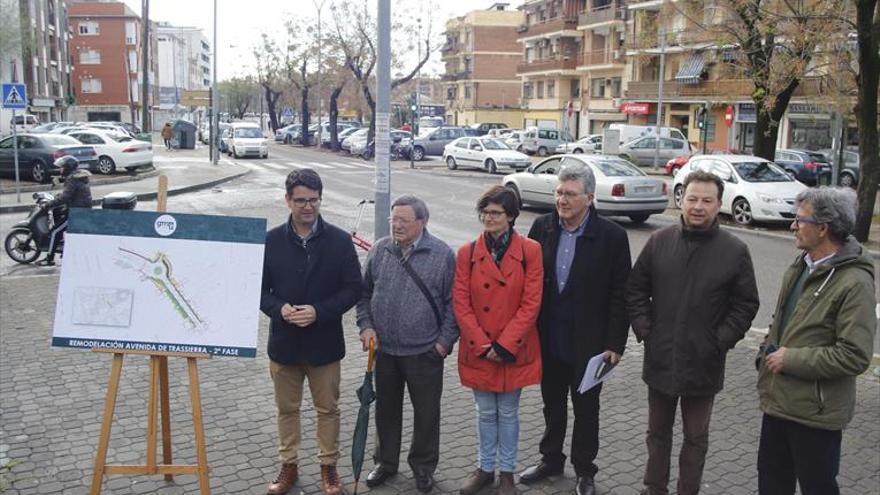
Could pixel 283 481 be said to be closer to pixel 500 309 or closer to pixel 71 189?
pixel 500 309

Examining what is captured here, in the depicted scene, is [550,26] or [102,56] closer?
[550,26]

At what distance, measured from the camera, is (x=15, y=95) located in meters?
17.8

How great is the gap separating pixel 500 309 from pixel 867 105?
12.1 meters

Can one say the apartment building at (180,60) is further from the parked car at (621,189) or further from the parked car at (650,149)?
the parked car at (621,189)

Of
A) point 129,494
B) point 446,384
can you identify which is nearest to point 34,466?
point 129,494

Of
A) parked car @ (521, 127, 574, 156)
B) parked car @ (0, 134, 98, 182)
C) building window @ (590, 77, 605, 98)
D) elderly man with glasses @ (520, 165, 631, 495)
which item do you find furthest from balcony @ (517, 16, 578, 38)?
elderly man with glasses @ (520, 165, 631, 495)

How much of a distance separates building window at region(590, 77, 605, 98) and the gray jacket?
193 feet

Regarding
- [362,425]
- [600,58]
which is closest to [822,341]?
[362,425]

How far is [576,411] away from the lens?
450cm

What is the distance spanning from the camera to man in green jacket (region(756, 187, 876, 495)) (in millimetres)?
3359

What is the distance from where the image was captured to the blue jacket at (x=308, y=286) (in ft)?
14.1

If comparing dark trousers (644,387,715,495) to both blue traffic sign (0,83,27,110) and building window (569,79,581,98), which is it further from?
building window (569,79,581,98)

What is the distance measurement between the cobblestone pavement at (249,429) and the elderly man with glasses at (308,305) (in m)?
0.40

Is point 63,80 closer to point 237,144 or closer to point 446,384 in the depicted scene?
point 237,144
